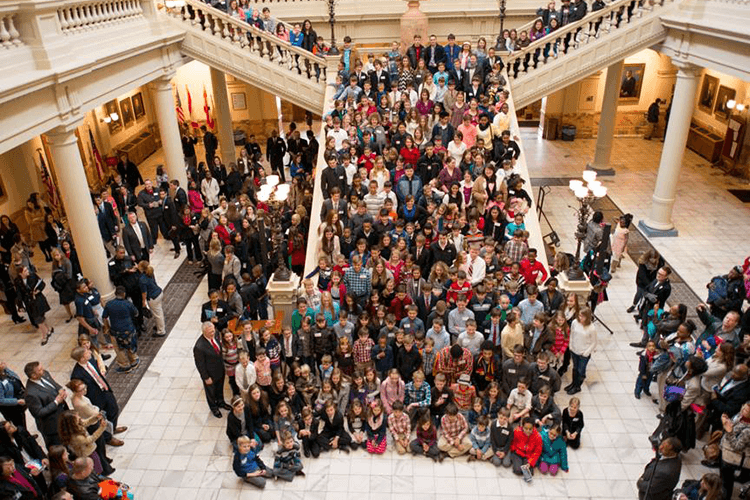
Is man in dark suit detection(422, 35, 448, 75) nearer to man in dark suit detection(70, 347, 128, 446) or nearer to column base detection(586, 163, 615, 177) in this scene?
column base detection(586, 163, 615, 177)

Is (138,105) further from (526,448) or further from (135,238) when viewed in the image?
(526,448)

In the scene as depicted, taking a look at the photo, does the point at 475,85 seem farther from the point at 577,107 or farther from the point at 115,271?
the point at 577,107

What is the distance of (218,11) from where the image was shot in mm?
14508

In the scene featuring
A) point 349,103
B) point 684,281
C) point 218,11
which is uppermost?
point 218,11

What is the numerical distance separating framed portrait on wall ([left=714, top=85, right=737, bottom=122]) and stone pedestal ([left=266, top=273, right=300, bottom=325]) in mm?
15791

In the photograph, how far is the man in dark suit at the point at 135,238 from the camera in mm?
12070

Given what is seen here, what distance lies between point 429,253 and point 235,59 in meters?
8.18

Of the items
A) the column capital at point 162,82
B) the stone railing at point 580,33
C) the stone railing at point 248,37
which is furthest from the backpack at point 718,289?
the column capital at point 162,82

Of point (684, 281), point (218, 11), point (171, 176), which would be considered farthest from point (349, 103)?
point (684, 281)

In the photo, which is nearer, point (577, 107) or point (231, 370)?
point (231, 370)

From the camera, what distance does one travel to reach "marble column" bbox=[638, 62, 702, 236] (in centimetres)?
1350

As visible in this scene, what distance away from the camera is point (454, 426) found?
26.6 feet

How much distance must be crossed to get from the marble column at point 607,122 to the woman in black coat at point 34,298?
1551cm

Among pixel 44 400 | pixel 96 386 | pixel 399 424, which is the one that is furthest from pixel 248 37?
pixel 399 424
